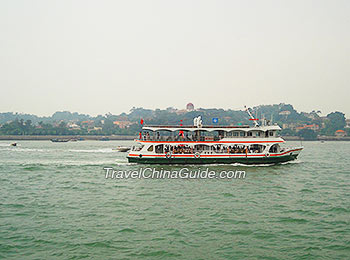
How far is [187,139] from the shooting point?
39.3 m

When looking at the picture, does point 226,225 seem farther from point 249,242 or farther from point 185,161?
point 185,161

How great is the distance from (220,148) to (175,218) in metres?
21.1

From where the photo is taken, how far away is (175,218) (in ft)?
58.5

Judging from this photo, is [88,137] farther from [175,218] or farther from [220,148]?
[175,218]

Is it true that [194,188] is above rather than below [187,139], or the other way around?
below

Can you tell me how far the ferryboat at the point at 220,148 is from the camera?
122 ft

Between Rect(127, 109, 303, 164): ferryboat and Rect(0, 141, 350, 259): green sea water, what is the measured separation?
7.13 meters

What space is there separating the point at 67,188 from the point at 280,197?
15.7 metres

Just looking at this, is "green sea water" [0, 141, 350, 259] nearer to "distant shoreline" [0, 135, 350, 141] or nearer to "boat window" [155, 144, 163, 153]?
"boat window" [155, 144, 163, 153]

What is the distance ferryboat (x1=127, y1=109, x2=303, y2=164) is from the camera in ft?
122

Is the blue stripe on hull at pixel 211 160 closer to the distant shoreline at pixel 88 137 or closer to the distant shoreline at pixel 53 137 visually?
the distant shoreline at pixel 88 137

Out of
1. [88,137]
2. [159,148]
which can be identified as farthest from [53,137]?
[159,148]

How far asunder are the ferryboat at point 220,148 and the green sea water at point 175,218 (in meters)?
7.13

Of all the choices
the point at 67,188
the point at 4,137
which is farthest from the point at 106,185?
the point at 4,137
